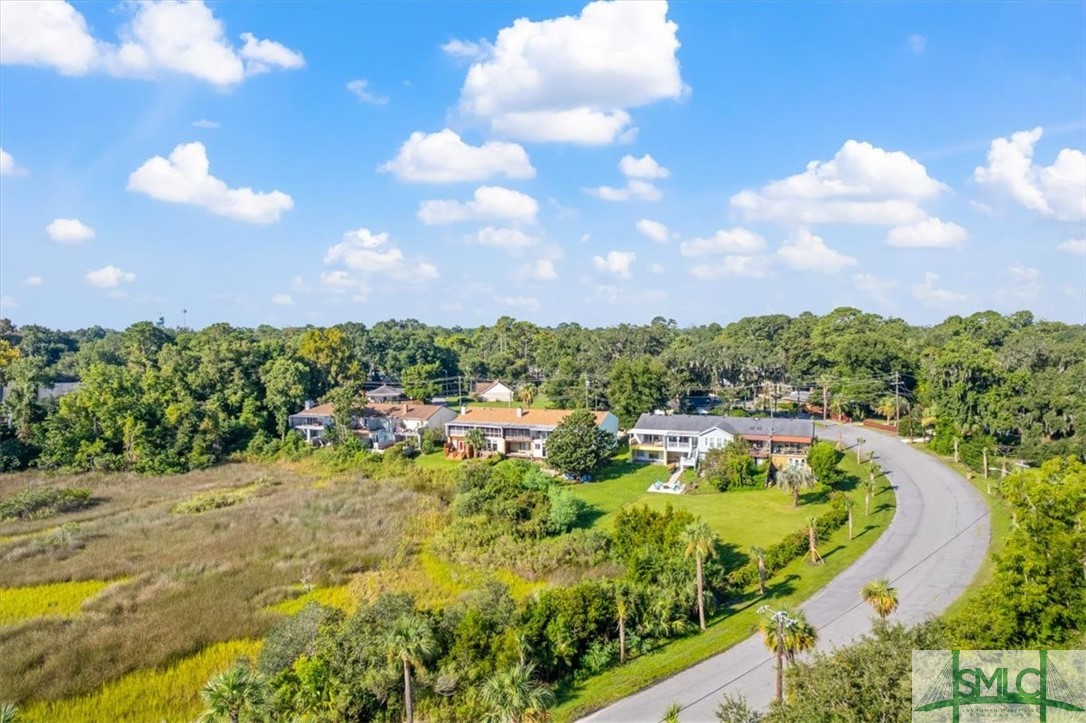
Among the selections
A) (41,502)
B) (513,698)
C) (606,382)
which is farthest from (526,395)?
(513,698)

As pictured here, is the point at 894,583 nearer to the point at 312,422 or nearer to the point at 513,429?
the point at 513,429

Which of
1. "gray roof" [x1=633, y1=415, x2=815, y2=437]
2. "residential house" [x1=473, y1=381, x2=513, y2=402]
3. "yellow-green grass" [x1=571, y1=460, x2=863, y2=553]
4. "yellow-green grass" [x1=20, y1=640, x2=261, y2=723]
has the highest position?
"residential house" [x1=473, y1=381, x2=513, y2=402]

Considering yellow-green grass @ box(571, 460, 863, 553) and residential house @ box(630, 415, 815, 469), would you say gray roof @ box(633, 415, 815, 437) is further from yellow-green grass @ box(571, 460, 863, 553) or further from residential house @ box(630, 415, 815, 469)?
yellow-green grass @ box(571, 460, 863, 553)

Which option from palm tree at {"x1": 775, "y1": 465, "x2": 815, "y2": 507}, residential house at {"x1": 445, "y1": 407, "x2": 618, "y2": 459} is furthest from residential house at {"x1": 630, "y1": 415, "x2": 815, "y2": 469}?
palm tree at {"x1": 775, "y1": 465, "x2": 815, "y2": 507}

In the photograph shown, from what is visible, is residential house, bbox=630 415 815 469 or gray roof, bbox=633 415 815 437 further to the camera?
gray roof, bbox=633 415 815 437


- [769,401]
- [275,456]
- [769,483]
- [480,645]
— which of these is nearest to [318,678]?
[480,645]
